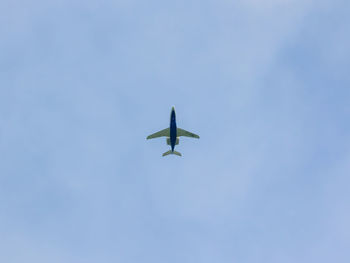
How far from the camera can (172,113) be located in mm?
198500
